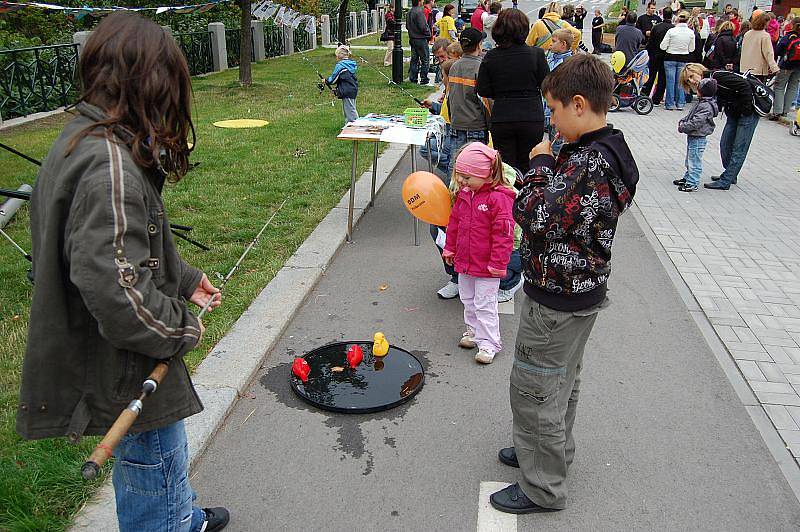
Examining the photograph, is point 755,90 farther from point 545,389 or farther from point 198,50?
point 198,50

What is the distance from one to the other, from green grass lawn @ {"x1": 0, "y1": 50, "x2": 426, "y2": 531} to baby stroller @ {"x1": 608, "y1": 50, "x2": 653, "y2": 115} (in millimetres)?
4287

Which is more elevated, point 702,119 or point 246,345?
point 702,119

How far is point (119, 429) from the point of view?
1.78 meters

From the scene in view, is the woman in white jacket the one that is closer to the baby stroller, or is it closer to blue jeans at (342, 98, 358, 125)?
the baby stroller

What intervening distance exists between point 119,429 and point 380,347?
2.57 metres

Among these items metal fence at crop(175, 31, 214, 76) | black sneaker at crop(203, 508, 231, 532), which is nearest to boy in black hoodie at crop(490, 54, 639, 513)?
black sneaker at crop(203, 508, 231, 532)

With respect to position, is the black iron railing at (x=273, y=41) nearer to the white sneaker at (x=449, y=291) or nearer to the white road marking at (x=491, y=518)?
the white sneaker at (x=449, y=291)

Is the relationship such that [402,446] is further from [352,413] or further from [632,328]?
[632,328]

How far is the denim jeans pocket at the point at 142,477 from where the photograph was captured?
219 cm

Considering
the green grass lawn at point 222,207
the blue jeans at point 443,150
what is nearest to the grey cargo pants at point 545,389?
the green grass lawn at point 222,207

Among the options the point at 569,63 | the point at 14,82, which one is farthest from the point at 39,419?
the point at 14,82

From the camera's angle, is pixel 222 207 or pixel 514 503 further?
pixel 222 207

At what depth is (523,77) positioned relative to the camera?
20.0 feet

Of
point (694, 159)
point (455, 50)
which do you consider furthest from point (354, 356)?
point (694, 159)
